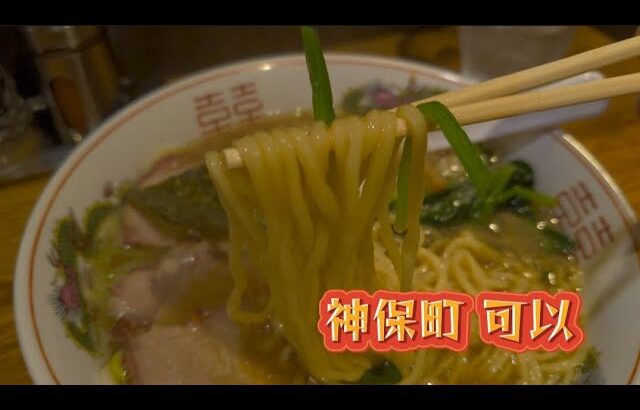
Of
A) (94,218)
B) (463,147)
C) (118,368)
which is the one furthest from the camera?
(94,218)

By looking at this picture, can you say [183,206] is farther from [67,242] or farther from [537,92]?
[537,92]

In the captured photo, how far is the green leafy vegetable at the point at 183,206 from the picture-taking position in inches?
55.9

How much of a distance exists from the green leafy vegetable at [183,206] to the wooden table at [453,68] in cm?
33

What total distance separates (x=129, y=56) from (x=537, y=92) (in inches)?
57.0

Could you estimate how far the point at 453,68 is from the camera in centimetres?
206

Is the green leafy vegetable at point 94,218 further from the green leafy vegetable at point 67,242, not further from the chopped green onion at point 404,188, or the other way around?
the chopped green onion at point 404,188

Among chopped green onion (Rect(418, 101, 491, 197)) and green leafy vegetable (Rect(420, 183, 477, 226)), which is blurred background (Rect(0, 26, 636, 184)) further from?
chopped green onion (Rect(418, 101, 491, 197))

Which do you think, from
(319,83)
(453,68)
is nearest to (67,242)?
(319,83)

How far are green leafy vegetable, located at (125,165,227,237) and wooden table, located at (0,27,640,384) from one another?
331 millimetres

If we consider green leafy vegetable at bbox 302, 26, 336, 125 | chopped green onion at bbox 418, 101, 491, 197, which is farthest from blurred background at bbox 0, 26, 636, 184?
chopped green onion at bbox 418, 101, 491, 197

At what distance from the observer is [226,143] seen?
160 cm

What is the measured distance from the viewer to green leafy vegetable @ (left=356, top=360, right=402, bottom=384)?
1146 mm

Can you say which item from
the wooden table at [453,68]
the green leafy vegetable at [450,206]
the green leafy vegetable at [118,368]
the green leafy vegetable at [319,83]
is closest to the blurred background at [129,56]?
the wooden table at [453,68]

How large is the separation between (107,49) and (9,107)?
32 cm
